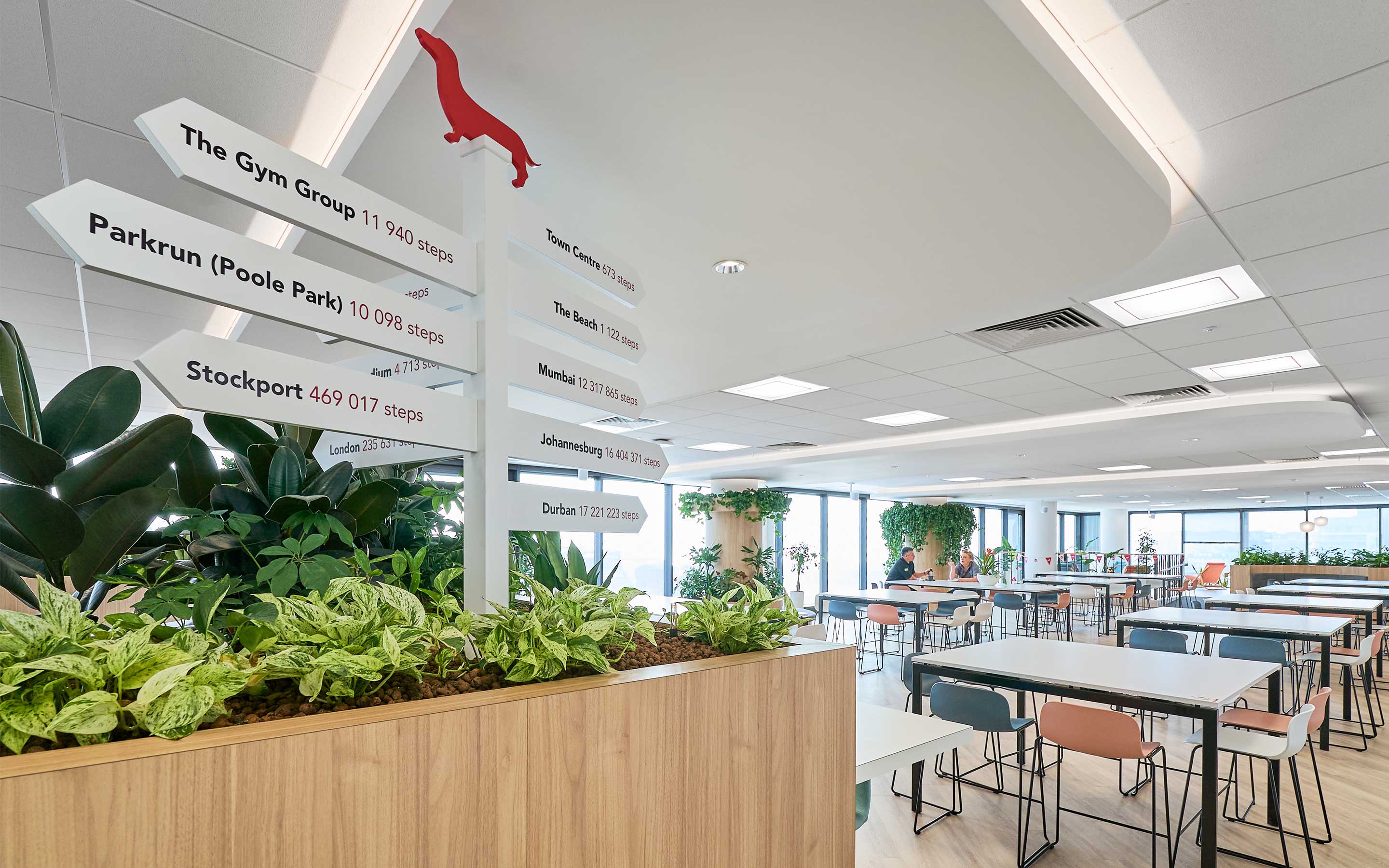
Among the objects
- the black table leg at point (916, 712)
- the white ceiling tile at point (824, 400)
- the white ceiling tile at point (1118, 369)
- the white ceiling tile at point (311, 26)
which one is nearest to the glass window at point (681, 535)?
the white ceiling tile at point (824, 400)

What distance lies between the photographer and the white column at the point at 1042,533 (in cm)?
1866

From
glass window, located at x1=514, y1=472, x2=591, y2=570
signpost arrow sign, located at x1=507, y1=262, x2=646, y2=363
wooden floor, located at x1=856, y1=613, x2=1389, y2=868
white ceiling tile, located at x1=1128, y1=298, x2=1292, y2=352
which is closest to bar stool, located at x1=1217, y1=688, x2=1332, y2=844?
wooden floor, located at x1=856, y1=613, x2=1389, y2=868

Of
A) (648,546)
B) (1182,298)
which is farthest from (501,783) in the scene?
(648,546)

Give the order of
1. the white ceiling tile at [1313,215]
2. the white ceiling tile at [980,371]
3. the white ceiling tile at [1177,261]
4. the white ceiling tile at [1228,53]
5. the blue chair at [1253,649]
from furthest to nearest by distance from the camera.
→ the white ceiling tile at [980,371], the blue chair at [1253,649], the white ceiling tile at [1177,261], the white ceiling tile at [1313,215], the white ceiling tile at [1228,53]

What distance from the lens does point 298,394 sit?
1097 millimetres

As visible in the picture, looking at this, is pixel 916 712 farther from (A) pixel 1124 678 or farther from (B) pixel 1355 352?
(B) pixel 1355 352

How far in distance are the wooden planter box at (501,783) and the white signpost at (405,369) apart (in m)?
0.71

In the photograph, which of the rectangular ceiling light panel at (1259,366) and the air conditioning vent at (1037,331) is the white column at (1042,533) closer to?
the rectangular ceiling light panel at (1259,366)

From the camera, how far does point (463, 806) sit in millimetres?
877

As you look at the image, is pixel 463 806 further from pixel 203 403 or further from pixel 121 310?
pixel 121 310

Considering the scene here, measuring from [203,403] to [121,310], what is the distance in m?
3.63

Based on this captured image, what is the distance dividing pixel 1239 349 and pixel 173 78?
5.46 meters

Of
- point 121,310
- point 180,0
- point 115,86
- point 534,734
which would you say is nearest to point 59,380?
point 121,310

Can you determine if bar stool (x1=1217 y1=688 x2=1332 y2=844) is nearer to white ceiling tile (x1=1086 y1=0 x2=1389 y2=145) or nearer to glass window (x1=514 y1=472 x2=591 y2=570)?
white ceiling tile (x1=1086 y1=0 x2=1389 y2=145)
